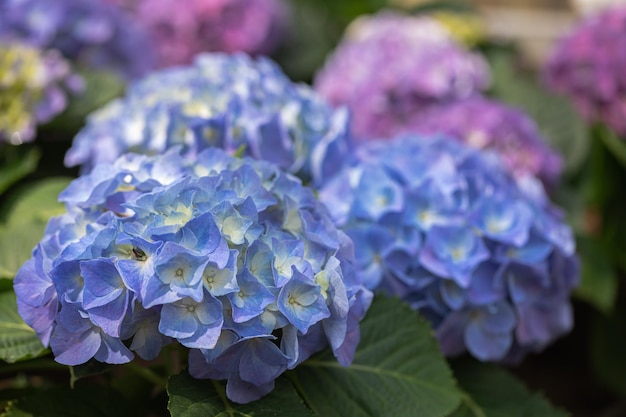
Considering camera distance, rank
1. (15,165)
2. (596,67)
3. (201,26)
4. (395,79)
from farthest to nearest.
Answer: (201,26)
(596,67)
(395,79)
(15,165)

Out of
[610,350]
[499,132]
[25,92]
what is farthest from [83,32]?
[610,350]

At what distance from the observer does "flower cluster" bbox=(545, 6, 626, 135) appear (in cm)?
188

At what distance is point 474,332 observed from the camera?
110cm

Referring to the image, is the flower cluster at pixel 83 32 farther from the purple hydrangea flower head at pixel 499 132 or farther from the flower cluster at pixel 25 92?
the purple hydrangea flower head at pixel 499 132

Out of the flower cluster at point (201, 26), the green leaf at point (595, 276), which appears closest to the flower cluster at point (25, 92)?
the flower cluster at point (201, 26)

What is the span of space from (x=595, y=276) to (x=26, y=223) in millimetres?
1087

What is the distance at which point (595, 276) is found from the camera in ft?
5.15

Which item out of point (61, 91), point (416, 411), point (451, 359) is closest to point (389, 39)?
point (61, 91)

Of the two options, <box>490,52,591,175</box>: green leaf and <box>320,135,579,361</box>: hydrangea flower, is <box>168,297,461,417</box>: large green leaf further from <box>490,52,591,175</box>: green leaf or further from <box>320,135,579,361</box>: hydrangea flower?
<box>490,52,591,175</box>: green leaf

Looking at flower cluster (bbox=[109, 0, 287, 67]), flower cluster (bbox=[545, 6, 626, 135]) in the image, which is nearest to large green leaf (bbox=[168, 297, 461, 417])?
flower cluster (bbox=[545, 6, 626, 135])

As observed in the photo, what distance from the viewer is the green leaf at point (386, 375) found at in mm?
905

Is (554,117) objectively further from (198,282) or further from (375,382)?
(198,282)

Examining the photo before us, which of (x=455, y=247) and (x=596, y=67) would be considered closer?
(x=455, y=247)

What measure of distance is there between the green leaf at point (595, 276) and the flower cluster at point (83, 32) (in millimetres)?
1046
